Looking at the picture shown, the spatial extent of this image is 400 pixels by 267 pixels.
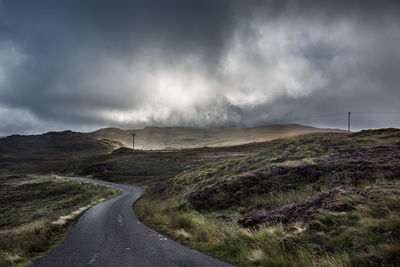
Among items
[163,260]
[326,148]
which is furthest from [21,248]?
[326,148]

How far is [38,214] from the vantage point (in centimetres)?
3359

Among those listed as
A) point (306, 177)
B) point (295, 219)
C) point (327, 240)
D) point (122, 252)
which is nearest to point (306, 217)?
point (295, 219)

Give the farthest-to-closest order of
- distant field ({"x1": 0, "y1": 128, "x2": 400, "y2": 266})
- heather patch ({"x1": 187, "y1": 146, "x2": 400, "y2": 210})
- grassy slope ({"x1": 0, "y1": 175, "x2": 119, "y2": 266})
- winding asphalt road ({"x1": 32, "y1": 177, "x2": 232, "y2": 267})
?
heather patch ({"x1": 187, "y1": 146, "x2": 400, "y2": 210})
grassy slope ({"x1": 0, "y1": 175, "x2": 119, "y2": 266})
winding asphalt road ({"x1": 32, "y1": 177, "x2": 232, "y2": 267})
distant field ({"x1": 0, "y1": 128, "x2": 400, "y2": 266})

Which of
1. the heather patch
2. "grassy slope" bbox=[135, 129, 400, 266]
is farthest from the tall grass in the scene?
the heather patch

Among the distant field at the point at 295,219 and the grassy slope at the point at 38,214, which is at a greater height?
the distant field at the point at 295,219

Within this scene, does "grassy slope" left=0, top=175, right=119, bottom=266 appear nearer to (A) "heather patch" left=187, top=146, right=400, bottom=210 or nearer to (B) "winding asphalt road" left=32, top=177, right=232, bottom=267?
(B) "winding asphalt road" left=32, top=177, right=232, bottom=267

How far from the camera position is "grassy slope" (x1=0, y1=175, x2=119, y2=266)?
983 centimetres

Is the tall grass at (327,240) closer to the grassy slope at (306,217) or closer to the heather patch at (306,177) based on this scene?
the grassy slope at (306,217)

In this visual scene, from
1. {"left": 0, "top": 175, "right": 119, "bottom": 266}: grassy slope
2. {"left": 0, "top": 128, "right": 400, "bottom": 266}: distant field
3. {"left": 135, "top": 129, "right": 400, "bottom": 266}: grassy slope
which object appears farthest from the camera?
{"left": 0, "top": 175, "right": 119, "bottom": 266}: grassy slope

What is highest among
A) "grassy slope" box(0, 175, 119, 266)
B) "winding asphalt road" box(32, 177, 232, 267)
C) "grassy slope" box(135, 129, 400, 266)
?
"grassy slope" box(135, 129, 400, 266)

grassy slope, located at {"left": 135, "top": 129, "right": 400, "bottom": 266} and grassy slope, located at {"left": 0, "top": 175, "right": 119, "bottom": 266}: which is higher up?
grassy slope, located at {"left": 135, "top": 129, "right": 400, "bottom": 266}

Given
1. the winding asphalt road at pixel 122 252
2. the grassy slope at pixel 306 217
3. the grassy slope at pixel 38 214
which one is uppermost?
the grassy slope at pixel 306 217

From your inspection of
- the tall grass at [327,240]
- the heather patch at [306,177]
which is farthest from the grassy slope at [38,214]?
the heather patch at [306,177]

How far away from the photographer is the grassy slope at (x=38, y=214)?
983cm
